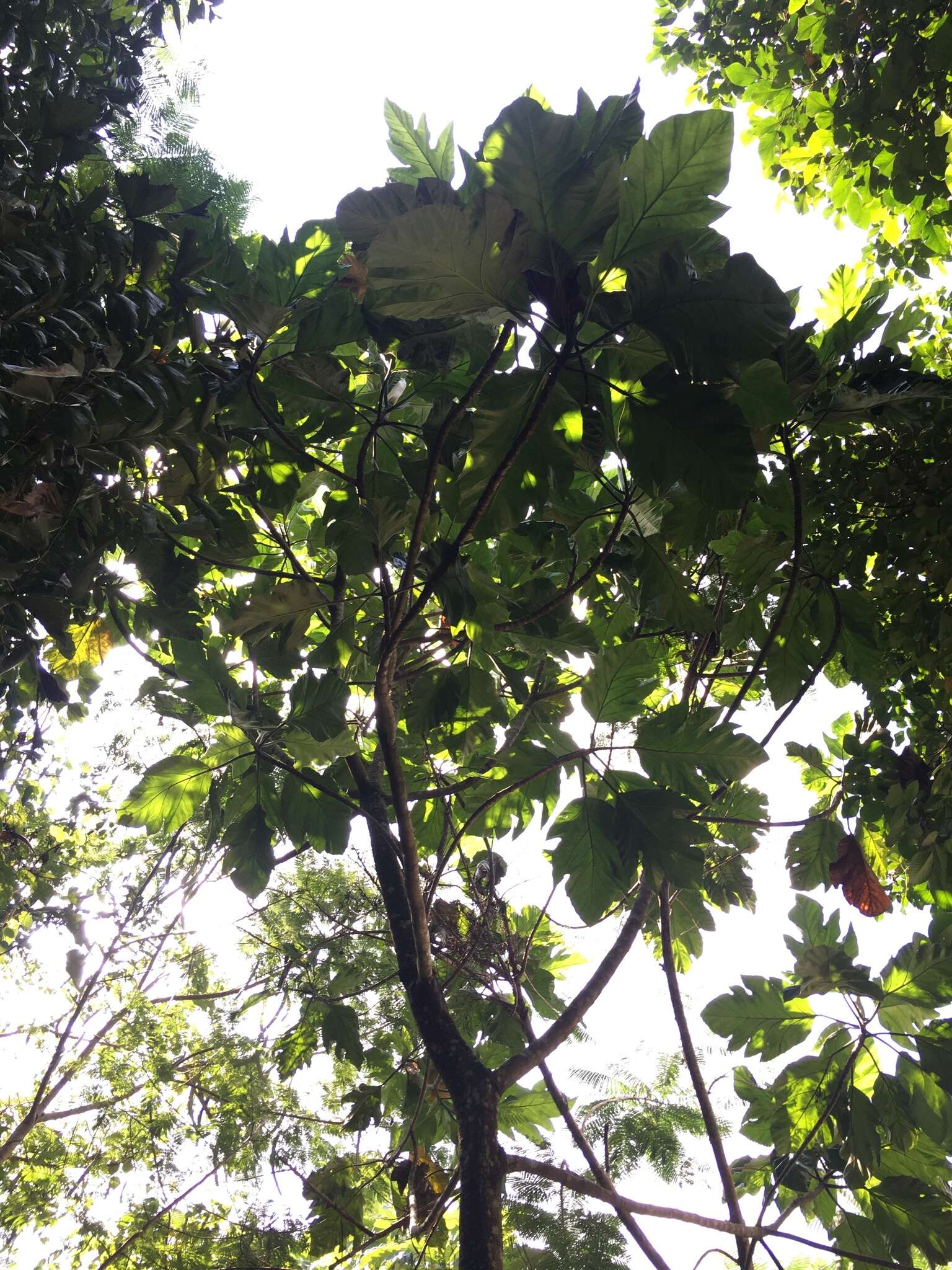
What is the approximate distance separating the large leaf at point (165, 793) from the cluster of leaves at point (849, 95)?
2.02m

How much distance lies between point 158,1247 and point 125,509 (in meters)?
3.00

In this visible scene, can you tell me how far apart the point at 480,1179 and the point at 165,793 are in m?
0.72

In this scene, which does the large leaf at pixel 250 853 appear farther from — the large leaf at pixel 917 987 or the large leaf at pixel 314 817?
the large leaf at pixel 917 987

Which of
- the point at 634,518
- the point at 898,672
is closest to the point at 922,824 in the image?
the point at 898,672

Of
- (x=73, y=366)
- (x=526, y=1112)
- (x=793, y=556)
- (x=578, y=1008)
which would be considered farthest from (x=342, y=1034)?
(x=73, y=366)

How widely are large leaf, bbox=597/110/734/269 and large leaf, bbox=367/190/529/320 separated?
0.33ft

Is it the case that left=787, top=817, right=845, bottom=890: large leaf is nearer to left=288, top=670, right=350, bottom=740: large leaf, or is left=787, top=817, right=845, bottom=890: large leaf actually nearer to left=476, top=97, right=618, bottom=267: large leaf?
left=288, top=670, right=350, bottom=740: large leaf

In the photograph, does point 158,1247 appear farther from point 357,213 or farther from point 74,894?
point 357,213

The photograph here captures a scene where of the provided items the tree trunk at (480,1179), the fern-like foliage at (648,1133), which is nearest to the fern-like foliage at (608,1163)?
the fern-like foliage at (648,1133)

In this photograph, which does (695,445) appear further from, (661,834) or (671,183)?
(661,834)

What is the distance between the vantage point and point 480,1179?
1088 millimetres

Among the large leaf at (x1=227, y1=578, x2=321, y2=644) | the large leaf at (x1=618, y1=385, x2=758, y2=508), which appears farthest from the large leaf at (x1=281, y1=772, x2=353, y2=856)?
the large leaf at (x1=618, y1=385, x2=758, y2=508)

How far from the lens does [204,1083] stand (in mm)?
3295

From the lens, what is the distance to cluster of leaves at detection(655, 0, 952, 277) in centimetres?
196
